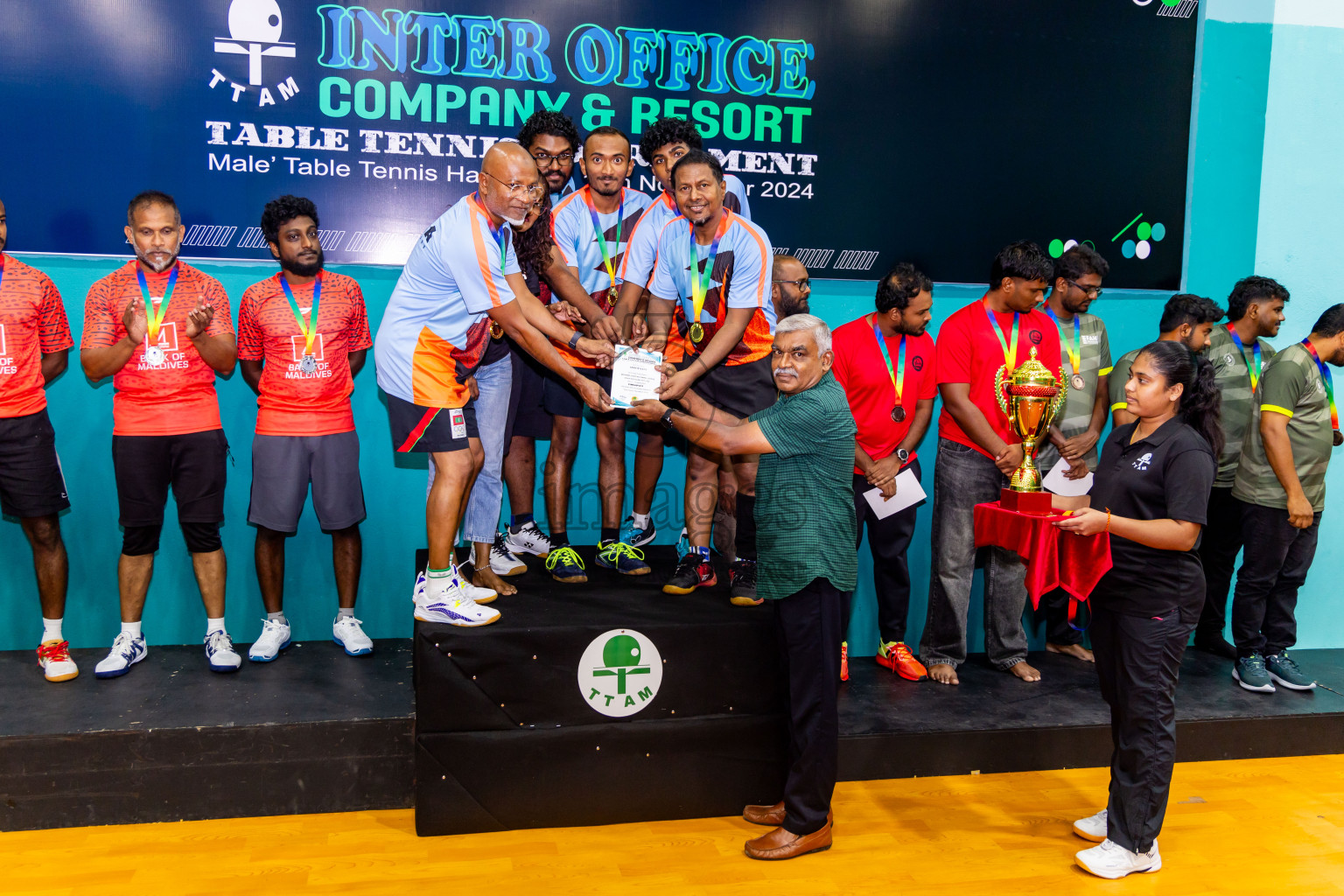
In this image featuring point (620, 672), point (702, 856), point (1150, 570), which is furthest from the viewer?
point (620, 672)

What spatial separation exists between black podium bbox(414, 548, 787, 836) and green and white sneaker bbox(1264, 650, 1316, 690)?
8.52ft

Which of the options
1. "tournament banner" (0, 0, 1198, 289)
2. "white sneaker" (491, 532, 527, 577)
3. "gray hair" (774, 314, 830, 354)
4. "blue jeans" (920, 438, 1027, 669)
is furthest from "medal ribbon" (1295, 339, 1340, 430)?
"white sneaker" (491, 532, 527, 577)

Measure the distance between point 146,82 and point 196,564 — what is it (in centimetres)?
204

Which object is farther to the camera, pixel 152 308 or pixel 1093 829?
pixel 152 308

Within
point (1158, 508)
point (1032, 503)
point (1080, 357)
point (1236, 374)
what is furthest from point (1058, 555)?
point (1236, 374)

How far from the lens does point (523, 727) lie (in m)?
3.09

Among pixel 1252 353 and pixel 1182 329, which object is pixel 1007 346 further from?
pixel 1252 353

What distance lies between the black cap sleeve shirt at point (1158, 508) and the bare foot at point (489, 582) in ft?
6.75

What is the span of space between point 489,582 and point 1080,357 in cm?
288

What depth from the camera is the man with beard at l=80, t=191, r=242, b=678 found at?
140 inches

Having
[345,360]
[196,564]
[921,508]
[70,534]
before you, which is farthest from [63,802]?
[921,508]

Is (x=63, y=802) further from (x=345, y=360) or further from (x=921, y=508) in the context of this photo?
(x=921, y=508)

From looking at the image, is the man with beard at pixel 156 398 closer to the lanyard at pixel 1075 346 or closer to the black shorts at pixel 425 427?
the black shorts at pixel 425 427

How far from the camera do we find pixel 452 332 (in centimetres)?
318
